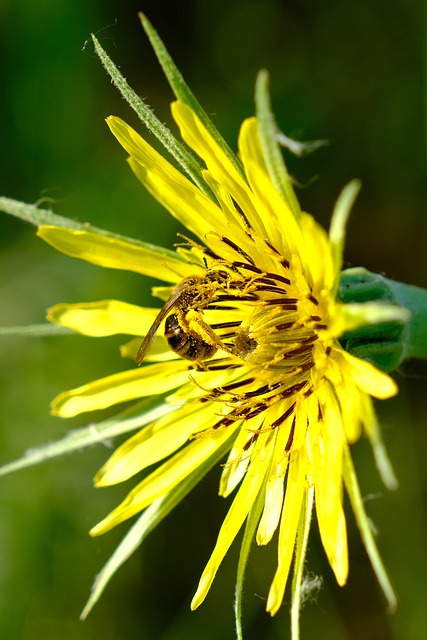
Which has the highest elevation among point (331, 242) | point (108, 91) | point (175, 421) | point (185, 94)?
point (108, 91)

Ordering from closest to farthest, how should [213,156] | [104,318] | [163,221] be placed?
[213,156]
[104,318]
[163,221]

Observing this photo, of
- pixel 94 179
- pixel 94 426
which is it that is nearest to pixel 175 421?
pixel 94 426

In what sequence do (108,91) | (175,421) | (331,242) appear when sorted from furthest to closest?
(108,91) < (175,421) < (331,242)

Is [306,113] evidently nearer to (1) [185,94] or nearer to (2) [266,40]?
(2) [266,40]

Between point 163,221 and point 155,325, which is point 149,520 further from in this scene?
point 163,221

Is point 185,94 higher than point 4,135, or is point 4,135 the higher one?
point 4,135

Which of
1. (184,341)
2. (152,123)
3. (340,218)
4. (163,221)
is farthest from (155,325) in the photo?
(163,221)

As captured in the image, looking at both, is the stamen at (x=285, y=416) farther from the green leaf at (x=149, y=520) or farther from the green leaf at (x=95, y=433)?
the green leaf at (x=95, y=433)
